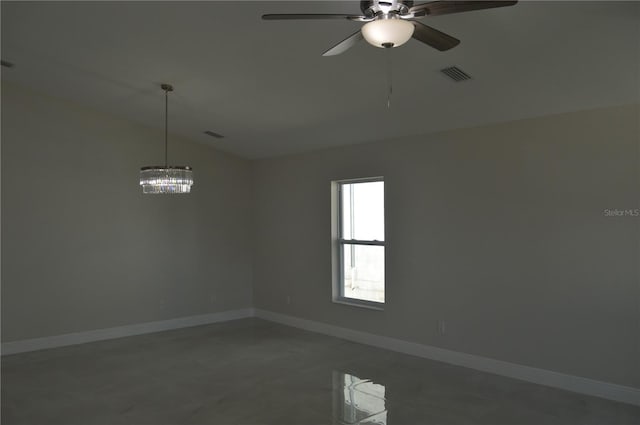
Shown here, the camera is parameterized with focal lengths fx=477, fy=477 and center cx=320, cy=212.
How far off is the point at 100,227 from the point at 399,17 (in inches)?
204

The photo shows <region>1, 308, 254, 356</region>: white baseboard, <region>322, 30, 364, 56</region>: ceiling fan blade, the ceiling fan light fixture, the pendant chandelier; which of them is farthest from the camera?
<region>1, 308, 254, 356</region>: white baseboard

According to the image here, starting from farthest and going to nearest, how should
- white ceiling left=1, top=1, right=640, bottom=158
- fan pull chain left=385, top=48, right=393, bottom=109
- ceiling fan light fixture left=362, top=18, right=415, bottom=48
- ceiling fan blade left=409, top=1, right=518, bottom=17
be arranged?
fan pull chain left=385, top=48, right=393, bottom=109 < white ceiling left=1, top=1, right=640, bottom=158 < ceiling fan light fixture left=362, top=18, right=415, bottom=48 < ceiling fan blade left=409, top=1, right=518, bottom=17

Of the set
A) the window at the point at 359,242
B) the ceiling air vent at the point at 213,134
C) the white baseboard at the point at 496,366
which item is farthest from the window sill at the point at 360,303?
the ceiling air vent at the point at 213,134

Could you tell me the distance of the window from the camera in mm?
5867

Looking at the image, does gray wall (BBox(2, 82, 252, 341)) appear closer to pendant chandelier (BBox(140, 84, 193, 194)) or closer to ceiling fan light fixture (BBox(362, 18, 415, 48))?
pendant chandelier (BBox(140, 84, 193, 194))

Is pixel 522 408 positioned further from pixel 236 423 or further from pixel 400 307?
pixel 236 423

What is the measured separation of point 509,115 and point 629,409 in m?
2.64

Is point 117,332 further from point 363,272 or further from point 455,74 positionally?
point 455,74

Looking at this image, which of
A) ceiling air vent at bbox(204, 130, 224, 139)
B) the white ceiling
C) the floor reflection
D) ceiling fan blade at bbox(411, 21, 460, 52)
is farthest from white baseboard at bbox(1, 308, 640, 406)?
ceiling fan blade at bbox(411, 21, 460, 52)

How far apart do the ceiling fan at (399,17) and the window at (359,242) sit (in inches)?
137

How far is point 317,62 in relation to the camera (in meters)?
4.00

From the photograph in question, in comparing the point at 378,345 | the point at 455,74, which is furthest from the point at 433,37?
the point at 378,345

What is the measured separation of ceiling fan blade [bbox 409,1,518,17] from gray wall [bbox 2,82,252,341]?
3.96 meters

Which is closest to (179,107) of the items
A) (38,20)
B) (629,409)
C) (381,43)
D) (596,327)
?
(38,20)
